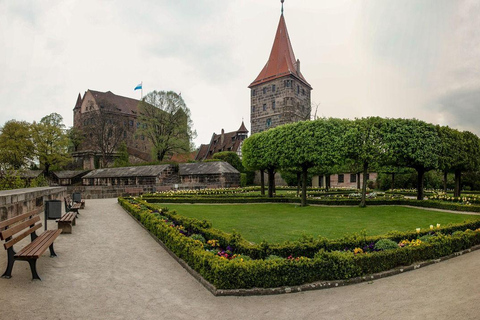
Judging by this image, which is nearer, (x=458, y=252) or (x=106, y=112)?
(x=458, y=252)

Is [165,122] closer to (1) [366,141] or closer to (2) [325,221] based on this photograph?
(1) [366,141]

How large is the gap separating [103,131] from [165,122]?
46.2 feet

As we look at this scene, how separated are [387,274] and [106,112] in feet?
201

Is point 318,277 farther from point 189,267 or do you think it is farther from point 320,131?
point 320,131

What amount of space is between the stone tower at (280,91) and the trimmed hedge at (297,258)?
Result: 1749 inches

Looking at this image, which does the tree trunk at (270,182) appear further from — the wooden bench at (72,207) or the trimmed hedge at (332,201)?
the wooden bench at (72,207)

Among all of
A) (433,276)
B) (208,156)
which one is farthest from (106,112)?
(433,276)

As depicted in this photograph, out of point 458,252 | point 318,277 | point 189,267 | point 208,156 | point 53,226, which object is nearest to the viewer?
point 318,277

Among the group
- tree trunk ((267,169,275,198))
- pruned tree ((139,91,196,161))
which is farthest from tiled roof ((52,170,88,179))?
tree trunk ((267,169,275,198))

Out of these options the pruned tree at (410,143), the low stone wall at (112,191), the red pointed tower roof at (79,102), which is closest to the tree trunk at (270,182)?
the pruned tree at (410,143)

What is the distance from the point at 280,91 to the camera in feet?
175

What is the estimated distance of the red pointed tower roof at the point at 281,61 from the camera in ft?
178

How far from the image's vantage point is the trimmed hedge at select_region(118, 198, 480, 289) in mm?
5387

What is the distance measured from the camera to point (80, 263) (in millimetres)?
6773
